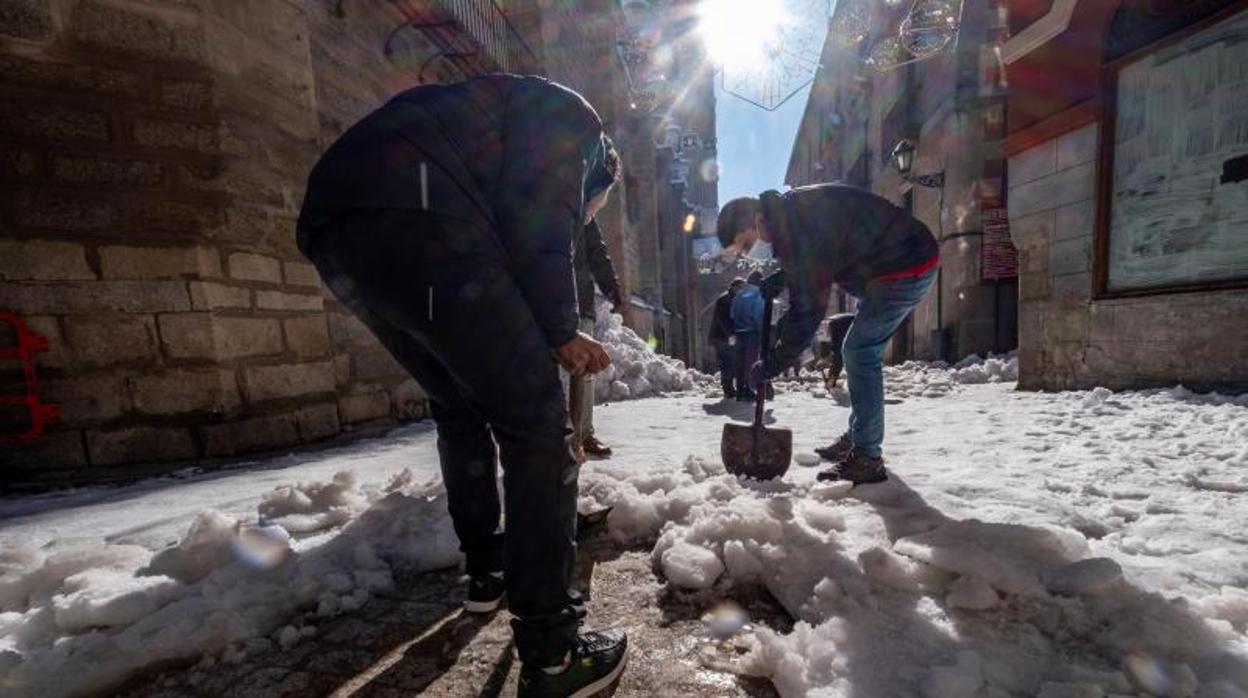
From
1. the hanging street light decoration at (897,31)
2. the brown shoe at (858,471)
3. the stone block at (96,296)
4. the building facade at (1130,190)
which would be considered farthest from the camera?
the hanging street light decoration at (897,31)

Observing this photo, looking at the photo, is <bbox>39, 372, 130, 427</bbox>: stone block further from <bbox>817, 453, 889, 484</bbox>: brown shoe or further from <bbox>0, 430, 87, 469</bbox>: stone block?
<bbox>817, 453, 889, 484</bbox>: brown shoe

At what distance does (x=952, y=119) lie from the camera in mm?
9930

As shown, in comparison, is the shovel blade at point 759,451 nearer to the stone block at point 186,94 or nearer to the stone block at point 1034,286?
the stone block at point 186,94

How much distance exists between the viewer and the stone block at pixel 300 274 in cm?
421

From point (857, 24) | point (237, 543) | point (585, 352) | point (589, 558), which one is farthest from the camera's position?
point (857, 24)

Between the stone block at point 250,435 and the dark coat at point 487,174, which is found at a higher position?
the dark coat at point 487,174

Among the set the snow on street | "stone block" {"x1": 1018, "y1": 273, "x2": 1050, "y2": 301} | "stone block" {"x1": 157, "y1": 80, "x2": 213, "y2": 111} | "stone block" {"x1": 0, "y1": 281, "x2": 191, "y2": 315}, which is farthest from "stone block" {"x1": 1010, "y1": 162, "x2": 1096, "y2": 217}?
"stone block" {"x1": 0, "y1": 281, "x2": 191, "y2": 315}

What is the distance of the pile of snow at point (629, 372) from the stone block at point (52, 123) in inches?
188

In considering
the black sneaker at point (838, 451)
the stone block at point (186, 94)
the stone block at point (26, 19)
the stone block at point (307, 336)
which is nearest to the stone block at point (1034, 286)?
the black sneaker at point (838, 451)

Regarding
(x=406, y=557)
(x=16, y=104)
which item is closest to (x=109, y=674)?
(x=406, y=557)

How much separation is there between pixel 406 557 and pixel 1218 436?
430 cm

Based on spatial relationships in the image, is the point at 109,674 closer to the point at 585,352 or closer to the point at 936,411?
the point at 585,352

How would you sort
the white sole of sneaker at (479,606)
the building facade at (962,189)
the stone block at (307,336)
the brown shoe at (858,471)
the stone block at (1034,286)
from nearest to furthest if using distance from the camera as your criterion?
the white sole of sneaker at (479,606) < the brown shoe at (858,471) < the stone block at (307,336) < the stone block at (1034,286) < the building facade at (962,189)

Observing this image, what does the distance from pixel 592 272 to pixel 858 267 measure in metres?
1.92
